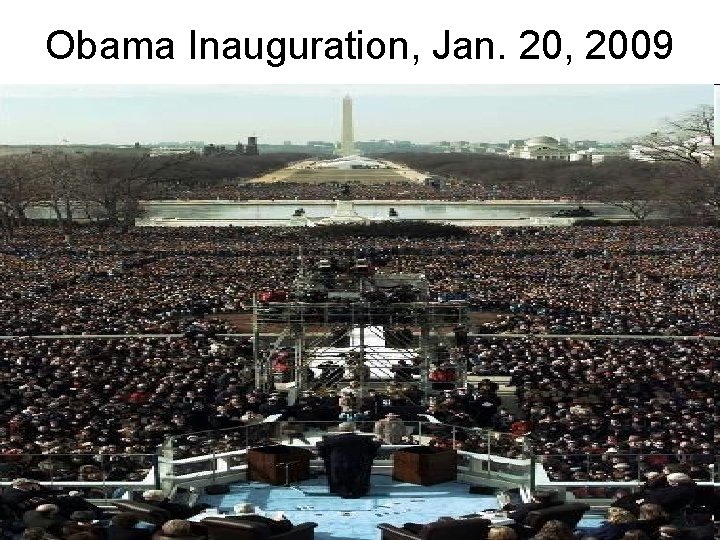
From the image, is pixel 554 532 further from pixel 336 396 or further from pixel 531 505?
pixel 336 396

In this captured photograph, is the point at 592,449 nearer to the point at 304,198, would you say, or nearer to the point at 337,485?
the point at 337,485

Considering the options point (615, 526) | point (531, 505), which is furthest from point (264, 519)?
point (615, 526)

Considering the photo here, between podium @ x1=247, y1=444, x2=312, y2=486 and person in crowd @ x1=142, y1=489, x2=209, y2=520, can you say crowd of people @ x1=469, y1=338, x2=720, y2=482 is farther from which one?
person in crowd @ x1=142, y1=489, x2=209, y2=520

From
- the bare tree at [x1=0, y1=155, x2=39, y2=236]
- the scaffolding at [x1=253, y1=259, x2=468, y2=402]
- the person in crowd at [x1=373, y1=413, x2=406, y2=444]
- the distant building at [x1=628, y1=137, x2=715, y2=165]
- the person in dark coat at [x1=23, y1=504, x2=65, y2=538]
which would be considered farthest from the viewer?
→ the distant building at [x1=628, y1=137, x2=715, y2=165]

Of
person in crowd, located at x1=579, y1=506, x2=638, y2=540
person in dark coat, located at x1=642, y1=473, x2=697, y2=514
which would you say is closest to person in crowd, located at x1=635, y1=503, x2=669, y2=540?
person in crowd, located at x1=579, y1=506, x2=638, y2=540

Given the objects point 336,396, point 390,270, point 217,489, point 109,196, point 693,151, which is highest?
point 693,151

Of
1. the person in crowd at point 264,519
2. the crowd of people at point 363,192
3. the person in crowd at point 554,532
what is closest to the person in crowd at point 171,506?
the person in crowd at point 264,519
